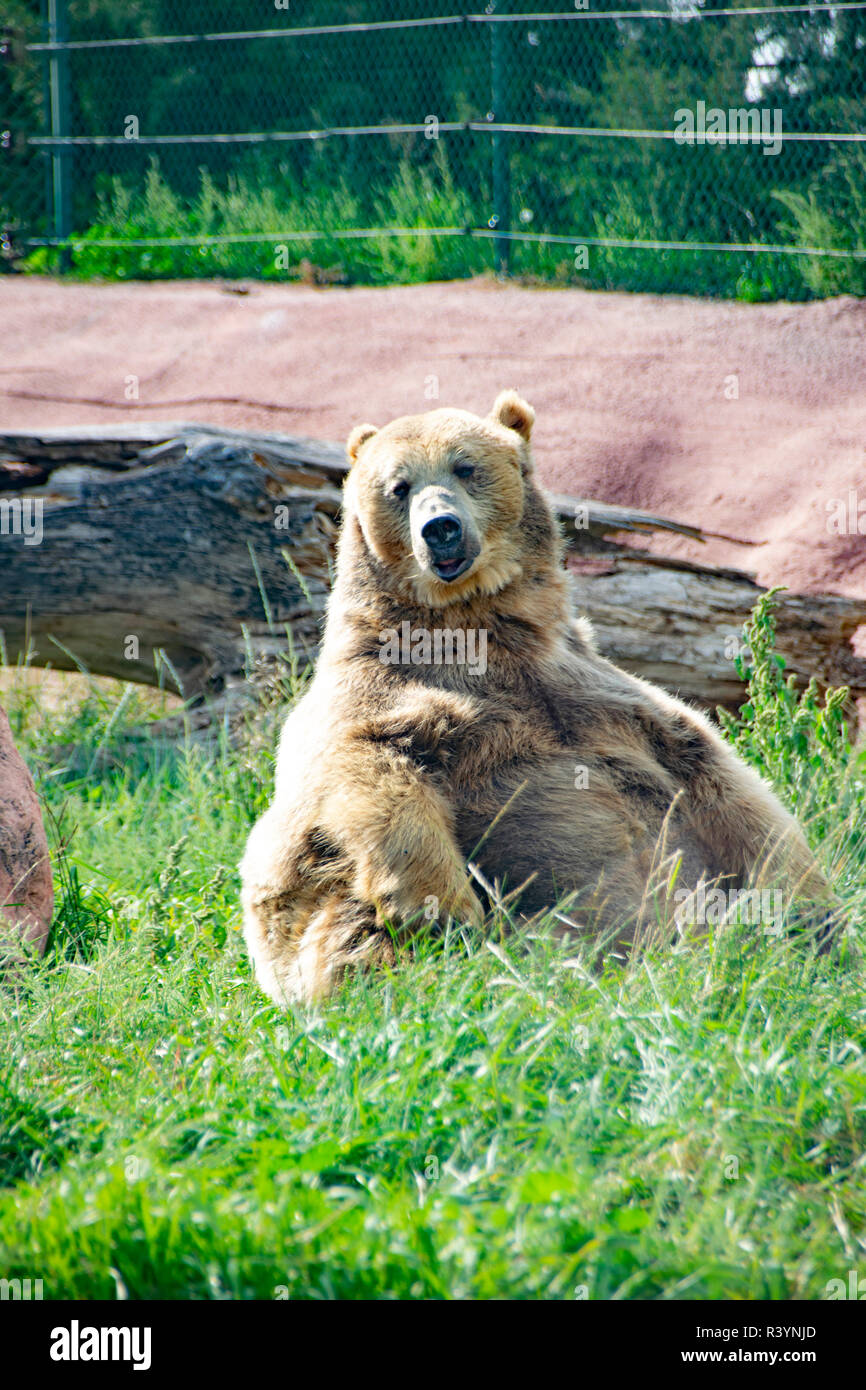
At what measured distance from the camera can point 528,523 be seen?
12.8ft

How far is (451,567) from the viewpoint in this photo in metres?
3.62

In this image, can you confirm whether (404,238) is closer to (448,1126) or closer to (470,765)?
(470,765)

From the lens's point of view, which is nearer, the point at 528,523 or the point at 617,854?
the point at 617,854

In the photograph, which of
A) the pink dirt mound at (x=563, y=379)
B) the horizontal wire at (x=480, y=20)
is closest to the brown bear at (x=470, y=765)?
the pink dirt mound at (x=563, y=379)

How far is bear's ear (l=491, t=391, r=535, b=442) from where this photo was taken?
13.7 feet

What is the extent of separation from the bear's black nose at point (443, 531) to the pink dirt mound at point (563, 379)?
9.51 ft

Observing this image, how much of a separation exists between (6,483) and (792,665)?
4.07 m

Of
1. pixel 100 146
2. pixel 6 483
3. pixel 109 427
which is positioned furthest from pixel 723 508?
pixel 100 146

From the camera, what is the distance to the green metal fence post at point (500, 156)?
1088 centimetres

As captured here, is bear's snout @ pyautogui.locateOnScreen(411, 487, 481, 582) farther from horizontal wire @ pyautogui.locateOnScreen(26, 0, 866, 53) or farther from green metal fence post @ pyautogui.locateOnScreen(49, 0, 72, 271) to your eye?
green metal fence post @ pyautogui.locateOnScreen(49, 0, 72, 271)

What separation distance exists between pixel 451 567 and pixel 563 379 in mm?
5378

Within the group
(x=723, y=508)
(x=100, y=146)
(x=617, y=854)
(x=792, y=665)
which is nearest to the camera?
(x=617, y=854)
